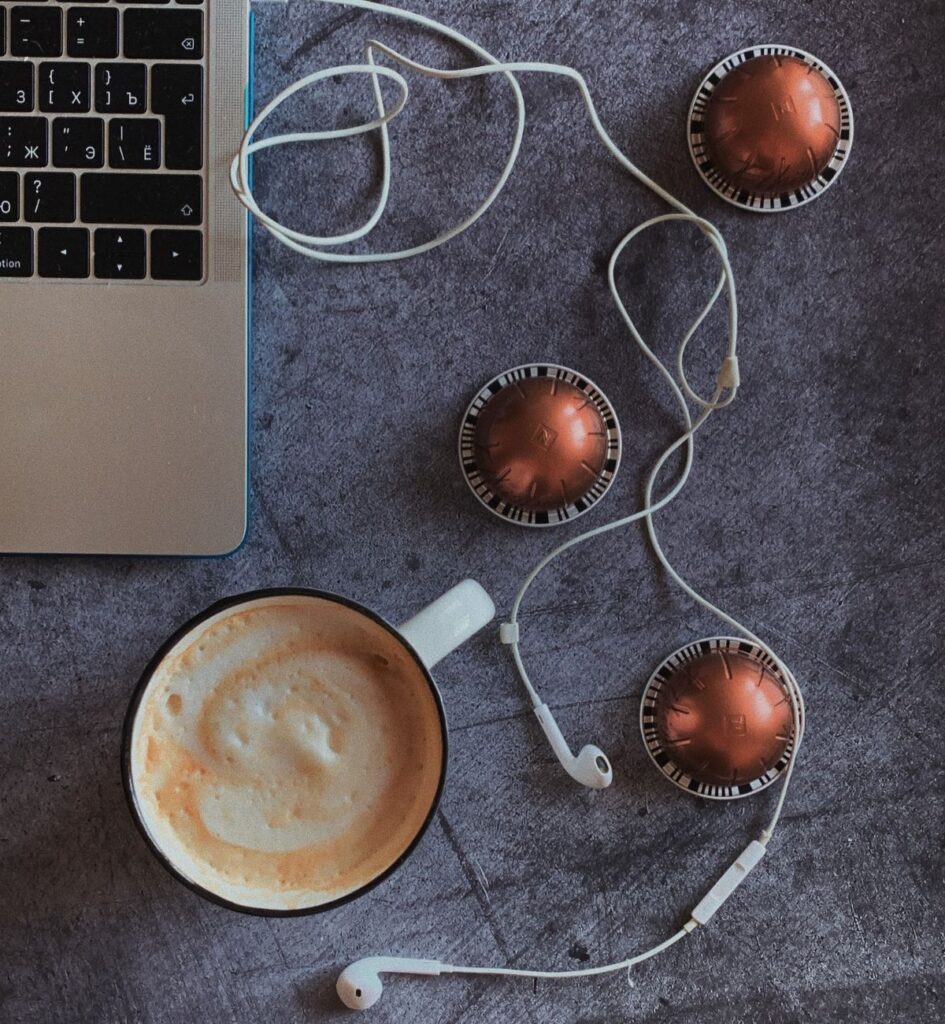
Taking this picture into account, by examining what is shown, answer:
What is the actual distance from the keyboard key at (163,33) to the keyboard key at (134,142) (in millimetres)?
38

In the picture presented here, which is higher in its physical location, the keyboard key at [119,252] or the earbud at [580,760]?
the keyboard key at [119,252]

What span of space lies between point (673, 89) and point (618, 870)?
51 cm

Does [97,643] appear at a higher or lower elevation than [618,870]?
higher

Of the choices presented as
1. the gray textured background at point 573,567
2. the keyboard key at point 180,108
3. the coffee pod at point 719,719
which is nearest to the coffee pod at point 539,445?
the gray textured background at point 573,567

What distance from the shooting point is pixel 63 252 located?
549mm

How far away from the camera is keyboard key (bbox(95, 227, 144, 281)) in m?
0.55

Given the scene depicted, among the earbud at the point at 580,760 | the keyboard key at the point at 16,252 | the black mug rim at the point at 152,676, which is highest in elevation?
the keyboard key at the point at 16,252

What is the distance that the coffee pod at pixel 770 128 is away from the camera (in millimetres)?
577

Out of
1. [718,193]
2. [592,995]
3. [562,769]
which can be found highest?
[718,193]

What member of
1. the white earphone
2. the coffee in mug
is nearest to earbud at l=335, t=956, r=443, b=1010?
the white earphone

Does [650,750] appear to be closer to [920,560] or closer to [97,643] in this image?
[920,560]

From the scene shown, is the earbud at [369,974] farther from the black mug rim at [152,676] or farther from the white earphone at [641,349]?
the black mug rim at [152,676]

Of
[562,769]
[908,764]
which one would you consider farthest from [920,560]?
[562,769]

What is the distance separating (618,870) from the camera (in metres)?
0.62
